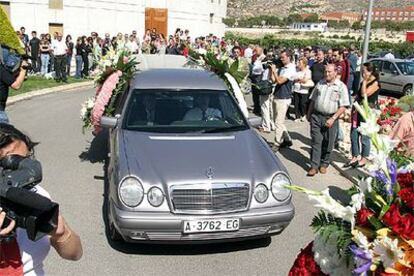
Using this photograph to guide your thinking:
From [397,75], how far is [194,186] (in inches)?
790

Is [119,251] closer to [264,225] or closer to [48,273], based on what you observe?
[48,273]

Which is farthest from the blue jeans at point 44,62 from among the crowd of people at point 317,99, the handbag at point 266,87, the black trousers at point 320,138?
the black trousers at point 320,138

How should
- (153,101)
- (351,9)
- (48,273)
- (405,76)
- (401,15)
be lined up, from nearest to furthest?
(48,273) < (153,101) < (405,76) < (401,15) < (351,9)

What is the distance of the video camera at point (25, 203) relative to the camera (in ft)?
6.44

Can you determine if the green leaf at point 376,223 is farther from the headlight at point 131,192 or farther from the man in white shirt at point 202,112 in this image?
the man in white shirt at point 202,112

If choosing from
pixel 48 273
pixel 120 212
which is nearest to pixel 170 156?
pixel 120 212

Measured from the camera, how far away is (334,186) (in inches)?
332

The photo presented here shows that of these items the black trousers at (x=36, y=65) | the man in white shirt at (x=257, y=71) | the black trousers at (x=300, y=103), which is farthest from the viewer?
the black trousers at (x=36, y=65)

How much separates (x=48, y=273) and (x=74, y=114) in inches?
Result: 382

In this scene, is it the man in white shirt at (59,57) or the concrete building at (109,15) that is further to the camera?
the concrete building at (109,15)

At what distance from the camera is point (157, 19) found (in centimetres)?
3828

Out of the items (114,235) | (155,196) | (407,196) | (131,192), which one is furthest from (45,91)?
(407,196)

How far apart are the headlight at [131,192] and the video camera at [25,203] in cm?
314

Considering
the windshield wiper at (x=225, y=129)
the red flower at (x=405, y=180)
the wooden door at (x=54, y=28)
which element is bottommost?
the windshield wiper at (x=225, y=129)
